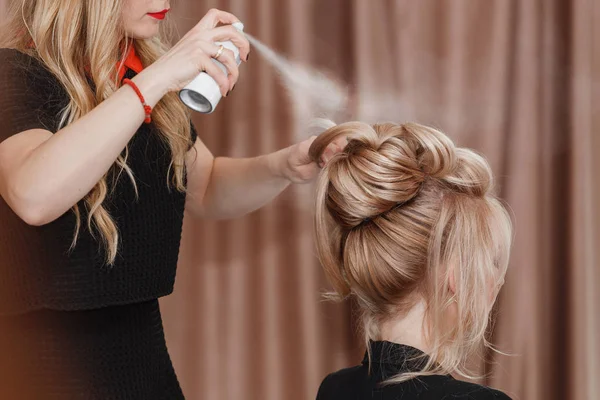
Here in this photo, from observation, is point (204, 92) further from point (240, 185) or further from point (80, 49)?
point (240, 185)

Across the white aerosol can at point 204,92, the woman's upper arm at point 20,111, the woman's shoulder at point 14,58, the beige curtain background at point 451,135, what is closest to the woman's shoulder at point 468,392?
the white aerosol can at point 204,92

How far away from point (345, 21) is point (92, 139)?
3.07ft

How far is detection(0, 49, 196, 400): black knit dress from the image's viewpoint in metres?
1.04

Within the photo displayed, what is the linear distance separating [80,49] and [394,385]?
2.18 ft

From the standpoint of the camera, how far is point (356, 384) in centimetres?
96

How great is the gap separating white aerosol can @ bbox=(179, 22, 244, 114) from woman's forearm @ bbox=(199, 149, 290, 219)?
33cm

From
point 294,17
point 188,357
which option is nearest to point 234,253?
point 188,357

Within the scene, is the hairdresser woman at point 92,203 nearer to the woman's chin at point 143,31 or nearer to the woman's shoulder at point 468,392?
the woman's chin at point 143,31

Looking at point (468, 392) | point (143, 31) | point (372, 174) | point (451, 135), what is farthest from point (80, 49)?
point (451, 135)

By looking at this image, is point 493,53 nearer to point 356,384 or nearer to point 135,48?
point 135,48

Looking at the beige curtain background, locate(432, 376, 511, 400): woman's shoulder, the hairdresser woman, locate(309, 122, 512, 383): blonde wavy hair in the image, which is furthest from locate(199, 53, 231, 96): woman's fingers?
the beige curtain background

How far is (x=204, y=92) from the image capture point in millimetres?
971

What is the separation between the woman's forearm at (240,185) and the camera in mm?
1350

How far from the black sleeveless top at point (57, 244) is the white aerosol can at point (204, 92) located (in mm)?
174
